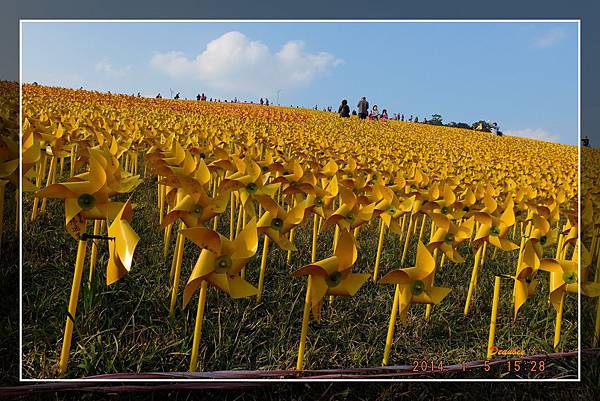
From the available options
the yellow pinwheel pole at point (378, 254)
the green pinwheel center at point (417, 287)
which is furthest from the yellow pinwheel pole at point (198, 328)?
the yellow pinwheel pole at point (378, 254)

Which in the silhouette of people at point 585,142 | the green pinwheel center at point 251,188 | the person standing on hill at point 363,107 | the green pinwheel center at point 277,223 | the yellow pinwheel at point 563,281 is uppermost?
the person standing on hill at point 363,107

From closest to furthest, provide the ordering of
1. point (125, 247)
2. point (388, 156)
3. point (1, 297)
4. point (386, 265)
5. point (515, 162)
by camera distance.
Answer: point (125, 247) < point (1, 297) < point (386, 265) < point (388, 156) < point (515, 162)

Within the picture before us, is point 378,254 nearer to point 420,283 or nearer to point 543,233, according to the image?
point 420,283

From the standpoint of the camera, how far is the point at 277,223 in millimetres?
1266

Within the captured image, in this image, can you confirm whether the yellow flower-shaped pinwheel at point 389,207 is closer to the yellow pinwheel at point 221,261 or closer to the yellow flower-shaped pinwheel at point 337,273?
the yellow flower-shaped pinwheel at point 337,273

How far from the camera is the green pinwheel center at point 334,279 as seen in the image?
43.2 inches

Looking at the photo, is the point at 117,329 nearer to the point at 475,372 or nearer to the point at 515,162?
the point at 475,372

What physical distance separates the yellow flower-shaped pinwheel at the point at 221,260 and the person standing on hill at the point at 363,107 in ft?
1.93

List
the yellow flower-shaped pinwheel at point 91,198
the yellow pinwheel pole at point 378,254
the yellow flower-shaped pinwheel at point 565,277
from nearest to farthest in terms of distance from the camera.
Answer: the yellow flower-shaped pinwheel at point 91,198 < the yellow flower-shaped pinwheel at point 565,277 < the yellow pinwheel pole at point 378,254

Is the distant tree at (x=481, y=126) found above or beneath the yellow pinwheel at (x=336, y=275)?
above

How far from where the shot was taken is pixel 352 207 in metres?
1.39

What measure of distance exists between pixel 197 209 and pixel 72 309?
0.42m

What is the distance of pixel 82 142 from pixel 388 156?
1.53 m

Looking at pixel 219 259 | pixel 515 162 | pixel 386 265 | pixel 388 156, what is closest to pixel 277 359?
pixel 219 259
